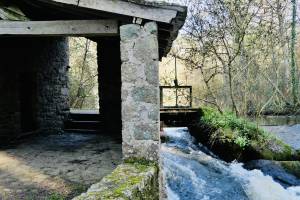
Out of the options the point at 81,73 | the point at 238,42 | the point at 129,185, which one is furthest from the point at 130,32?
the point at 81,73

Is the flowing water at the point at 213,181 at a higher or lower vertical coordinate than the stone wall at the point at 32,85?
lower

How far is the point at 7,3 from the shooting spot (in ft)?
19.1

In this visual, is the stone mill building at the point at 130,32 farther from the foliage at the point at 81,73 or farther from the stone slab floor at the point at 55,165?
the foliage at the point at 81,73

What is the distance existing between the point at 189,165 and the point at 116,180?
4.98 metres

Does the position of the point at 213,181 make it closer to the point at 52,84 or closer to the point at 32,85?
the point at 52,84

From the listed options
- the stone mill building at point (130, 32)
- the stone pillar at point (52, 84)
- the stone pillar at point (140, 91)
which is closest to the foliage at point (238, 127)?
the stone pillar at point (52, 84)

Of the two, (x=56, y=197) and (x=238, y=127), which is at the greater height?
(x=238, y=127)

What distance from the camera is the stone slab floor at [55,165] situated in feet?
15.5

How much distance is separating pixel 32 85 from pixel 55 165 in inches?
168

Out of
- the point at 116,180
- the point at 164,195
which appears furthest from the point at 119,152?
the point at 116,180

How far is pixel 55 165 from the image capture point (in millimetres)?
6141

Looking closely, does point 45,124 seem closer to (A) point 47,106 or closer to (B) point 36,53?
(A) point 47,106

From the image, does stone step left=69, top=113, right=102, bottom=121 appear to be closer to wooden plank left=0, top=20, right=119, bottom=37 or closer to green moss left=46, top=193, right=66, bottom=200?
wooden plank left=0, top=20, right=119, bottom=37

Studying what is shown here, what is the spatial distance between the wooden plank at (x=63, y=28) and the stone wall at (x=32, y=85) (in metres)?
3.16
